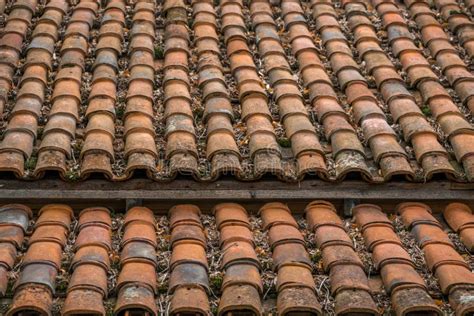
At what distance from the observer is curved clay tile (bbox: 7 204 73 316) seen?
4.37 metres

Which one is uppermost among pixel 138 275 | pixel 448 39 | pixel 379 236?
pixel 448 39

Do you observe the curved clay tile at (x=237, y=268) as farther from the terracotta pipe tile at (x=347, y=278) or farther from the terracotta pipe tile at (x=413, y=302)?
the terracotta pipe tile at (x=413, y=302)

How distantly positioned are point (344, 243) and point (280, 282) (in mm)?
568

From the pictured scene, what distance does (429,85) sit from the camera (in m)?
6.27

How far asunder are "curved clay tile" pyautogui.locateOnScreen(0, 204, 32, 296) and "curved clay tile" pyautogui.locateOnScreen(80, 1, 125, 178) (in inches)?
18.3

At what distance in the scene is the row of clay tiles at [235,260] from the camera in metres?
4.42

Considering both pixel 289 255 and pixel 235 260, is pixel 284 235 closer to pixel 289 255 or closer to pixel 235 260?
pixel 289 255

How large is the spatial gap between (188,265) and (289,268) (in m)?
0.57

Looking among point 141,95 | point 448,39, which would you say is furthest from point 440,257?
point 448,39

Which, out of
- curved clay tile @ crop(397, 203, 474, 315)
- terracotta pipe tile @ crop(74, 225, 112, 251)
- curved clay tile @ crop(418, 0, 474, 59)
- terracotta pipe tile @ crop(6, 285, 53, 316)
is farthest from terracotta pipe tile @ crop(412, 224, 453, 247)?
terracotta pipe tile @ crop(6, 285, 53, 316)

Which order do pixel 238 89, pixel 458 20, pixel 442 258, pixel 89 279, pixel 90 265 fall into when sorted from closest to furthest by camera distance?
pixel 89 279
pixel 90 265
pixel 442 258
pixel 238 89
pixel 458 20

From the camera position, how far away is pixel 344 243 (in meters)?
5.00

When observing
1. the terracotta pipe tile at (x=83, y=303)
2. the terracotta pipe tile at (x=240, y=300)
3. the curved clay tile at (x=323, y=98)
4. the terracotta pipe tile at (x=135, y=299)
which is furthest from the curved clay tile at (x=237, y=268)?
the curved clay tile at (x=323, y=98)

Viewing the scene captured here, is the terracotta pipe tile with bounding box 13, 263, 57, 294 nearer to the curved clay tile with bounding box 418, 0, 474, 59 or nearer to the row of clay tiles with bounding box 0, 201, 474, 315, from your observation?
the row of clay tiles with bounding box 0, 201, 474, 315
